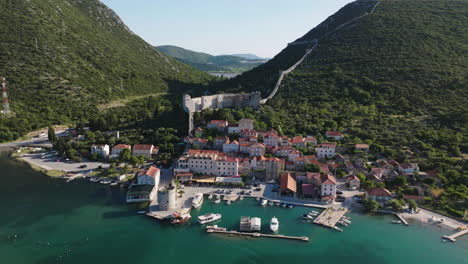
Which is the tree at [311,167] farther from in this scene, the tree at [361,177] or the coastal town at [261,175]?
the tree at [361,177]

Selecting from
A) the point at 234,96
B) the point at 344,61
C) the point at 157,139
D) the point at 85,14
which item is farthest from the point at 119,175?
the point at 85,14

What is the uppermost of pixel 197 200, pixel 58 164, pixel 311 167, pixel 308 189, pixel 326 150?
pixel 326 150

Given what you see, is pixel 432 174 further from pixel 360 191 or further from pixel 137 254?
pixel 137 254

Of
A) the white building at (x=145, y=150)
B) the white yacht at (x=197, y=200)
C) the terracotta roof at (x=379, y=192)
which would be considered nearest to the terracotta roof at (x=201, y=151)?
the white building at (x=145, y=150)

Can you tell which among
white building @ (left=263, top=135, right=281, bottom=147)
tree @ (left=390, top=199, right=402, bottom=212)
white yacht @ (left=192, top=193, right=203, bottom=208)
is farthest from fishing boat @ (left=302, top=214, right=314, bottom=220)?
white building @ (left=263, top=135, right=281, bottom=147)

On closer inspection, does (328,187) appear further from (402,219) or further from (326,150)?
(326,150)

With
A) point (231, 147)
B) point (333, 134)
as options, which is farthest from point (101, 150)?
point (333, 134)

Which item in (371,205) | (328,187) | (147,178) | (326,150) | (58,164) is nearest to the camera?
(371,205)
